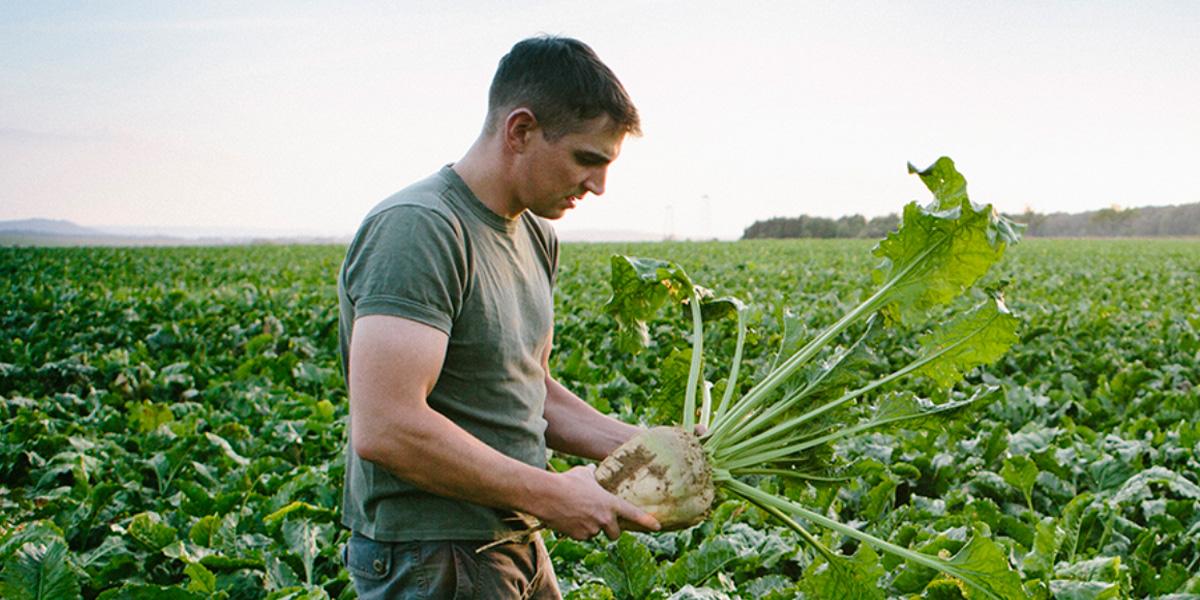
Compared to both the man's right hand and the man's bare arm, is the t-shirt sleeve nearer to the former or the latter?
the man's bare arm

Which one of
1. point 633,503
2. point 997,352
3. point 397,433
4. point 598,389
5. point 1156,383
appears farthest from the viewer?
point 1156,383

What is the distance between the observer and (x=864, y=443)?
4.63m

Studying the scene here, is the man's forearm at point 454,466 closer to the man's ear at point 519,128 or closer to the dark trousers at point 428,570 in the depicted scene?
the dark trousers at point 428,570

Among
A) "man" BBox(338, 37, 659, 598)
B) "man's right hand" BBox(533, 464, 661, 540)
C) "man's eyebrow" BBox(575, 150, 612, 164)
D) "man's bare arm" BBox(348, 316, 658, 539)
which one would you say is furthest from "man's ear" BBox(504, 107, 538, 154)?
"man's right hand" BBox(533, 464, 661, 540)

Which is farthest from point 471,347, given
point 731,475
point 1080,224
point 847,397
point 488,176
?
point 1080,224

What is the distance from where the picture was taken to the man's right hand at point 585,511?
1880mm

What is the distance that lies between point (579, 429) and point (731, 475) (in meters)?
0.46

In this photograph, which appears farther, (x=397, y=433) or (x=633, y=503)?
(x=633, y=503)

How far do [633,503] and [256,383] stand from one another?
5.69 metres

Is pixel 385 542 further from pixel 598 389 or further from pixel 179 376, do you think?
pixel 179 376

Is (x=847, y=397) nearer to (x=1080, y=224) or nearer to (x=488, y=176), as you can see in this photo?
(x=488, y=176)

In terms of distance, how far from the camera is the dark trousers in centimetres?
194

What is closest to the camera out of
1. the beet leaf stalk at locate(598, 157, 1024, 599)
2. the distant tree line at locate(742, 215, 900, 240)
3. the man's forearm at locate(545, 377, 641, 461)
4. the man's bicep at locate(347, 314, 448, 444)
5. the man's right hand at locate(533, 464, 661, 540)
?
the man's bicep at locate(347, 314, 448, 444)

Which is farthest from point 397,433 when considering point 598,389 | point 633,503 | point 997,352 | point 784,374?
point 598,389
